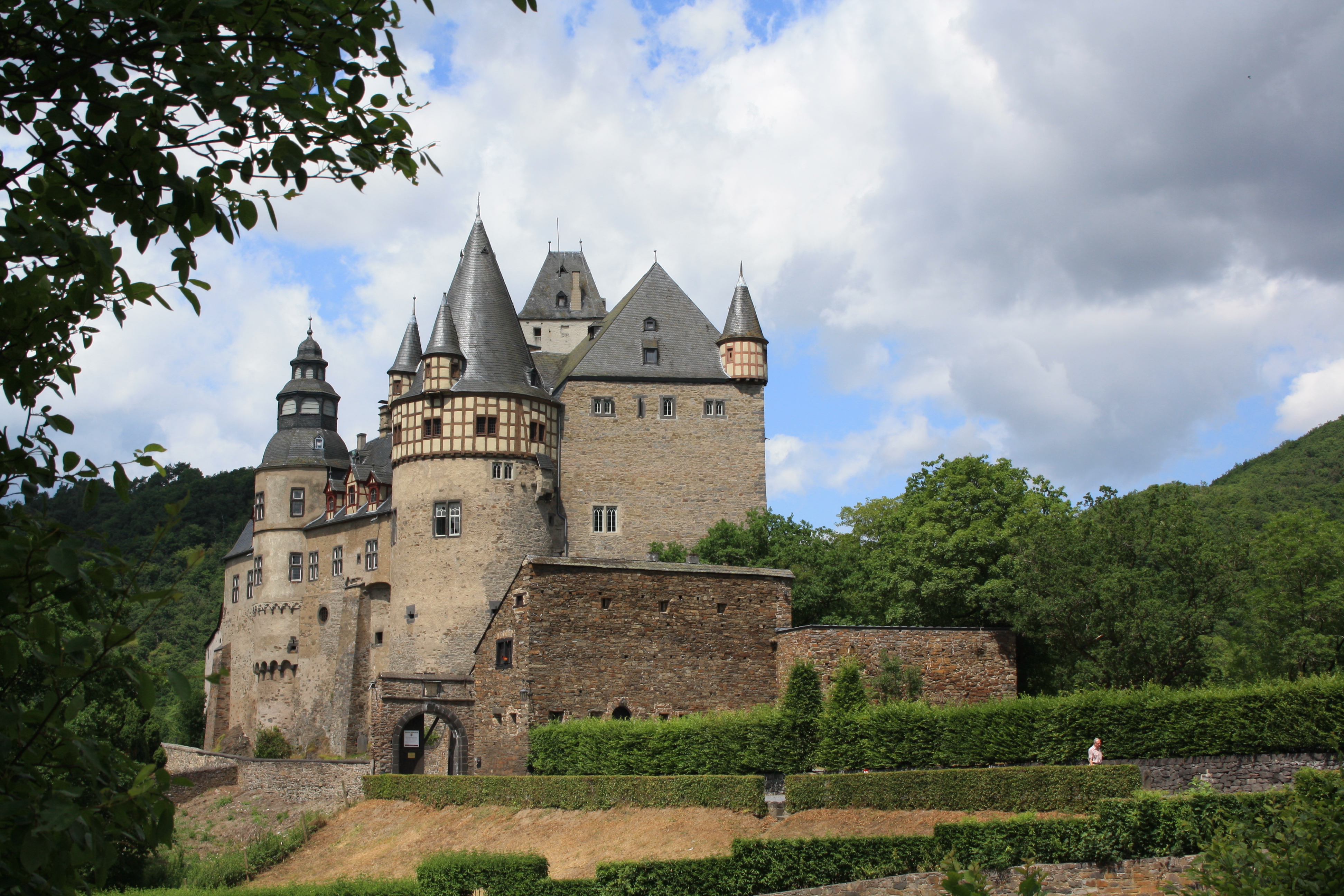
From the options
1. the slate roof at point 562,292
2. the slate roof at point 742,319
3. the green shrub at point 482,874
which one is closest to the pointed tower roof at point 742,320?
the slate roof at point 742,319

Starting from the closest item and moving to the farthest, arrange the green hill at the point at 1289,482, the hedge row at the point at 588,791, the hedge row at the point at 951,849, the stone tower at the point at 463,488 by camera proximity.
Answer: the hedge row at the point at 951,849
the hedge row at the point at 588,791
the stone tower at the point at 463,488
the green hill at the point at 1289,482

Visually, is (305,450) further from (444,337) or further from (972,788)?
(972,788)

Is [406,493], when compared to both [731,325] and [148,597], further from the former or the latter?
[148,597]

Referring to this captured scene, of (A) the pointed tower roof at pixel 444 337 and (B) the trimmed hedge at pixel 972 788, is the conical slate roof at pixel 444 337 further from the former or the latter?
(B) the trimmed hedge at pixel 972 788

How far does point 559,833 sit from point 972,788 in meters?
9.86

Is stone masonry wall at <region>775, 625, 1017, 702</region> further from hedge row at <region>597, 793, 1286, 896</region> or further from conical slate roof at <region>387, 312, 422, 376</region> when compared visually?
conical slate roof at <region>387, 312, 422, 376</region>

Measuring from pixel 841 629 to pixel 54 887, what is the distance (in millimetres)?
29449

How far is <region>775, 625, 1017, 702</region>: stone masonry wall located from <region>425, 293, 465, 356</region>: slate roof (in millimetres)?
23480

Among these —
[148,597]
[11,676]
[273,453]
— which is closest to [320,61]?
[148,597]

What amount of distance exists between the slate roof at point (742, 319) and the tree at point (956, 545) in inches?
548

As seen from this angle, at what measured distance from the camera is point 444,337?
5250cm

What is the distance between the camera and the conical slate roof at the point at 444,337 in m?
52.2

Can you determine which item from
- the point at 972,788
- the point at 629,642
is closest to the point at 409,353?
the point at 629,642

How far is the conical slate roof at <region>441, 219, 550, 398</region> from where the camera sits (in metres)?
52.8
